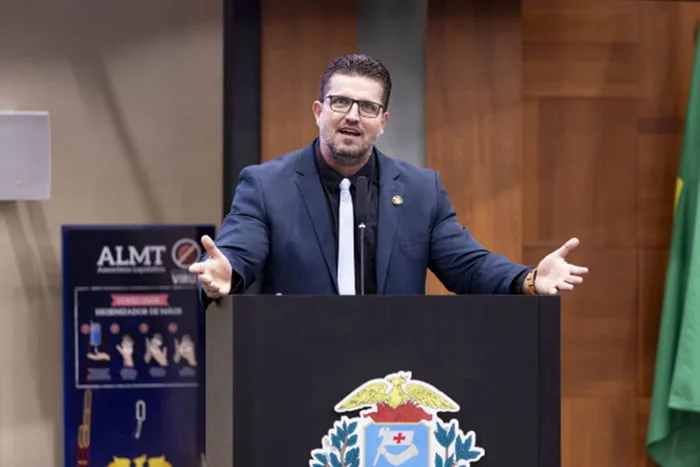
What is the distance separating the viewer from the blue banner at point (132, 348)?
5043 mm

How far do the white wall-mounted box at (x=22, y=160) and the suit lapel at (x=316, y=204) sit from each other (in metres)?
2.11

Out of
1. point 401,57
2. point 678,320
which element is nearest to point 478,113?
point 401,57

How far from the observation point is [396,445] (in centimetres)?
252

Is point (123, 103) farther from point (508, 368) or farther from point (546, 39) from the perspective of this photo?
point (508, 368)

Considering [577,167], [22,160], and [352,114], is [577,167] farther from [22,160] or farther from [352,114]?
[22,160]

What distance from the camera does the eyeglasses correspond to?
319 cm

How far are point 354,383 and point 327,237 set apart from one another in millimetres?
696

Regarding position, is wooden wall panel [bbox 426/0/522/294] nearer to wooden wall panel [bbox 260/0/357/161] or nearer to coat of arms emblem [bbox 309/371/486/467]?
wooden wall panel [bbox 260/0/357/161]

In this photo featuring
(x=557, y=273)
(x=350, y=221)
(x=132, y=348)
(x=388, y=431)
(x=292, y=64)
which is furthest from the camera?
(x=132, y=348)

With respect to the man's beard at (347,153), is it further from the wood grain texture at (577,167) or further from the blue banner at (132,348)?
the wood grain texture at (577,167)

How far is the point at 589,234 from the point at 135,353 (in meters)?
2.02

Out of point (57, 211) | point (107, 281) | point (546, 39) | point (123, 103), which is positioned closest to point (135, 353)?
point (107, 281)

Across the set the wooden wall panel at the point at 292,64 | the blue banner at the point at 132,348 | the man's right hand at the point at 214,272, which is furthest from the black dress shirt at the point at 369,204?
the blue banner at the point at 132,348

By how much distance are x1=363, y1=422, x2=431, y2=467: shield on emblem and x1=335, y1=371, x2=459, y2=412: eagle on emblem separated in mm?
47
